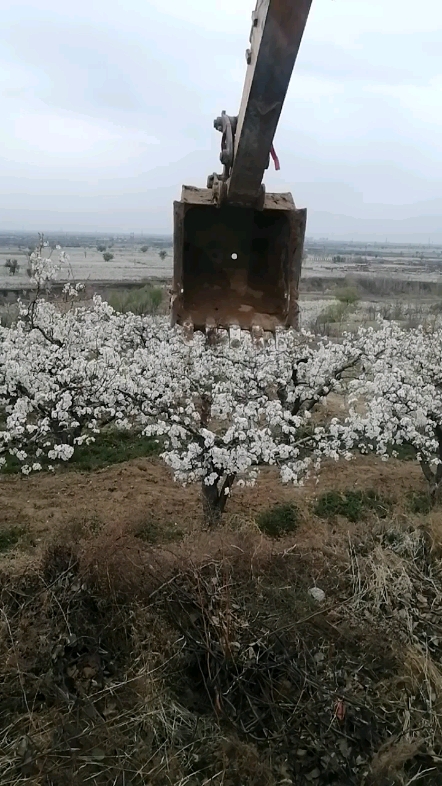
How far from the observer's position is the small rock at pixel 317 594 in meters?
5.71

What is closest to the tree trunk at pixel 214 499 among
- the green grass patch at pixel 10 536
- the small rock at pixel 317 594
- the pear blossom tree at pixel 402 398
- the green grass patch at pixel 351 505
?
the pear blossom tree at pixel 402 398

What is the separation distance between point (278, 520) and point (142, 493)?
2807 mm

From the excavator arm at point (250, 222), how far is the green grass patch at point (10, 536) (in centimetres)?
646

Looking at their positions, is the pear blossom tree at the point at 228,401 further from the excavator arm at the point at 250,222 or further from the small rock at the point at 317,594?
the excavator arm at the point at 250,222

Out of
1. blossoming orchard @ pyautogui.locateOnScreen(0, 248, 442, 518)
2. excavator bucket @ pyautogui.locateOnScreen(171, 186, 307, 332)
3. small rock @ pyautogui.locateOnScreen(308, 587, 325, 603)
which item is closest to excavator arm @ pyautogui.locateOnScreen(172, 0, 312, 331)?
excavator bucket @ pyautogui.locateOnScreen(171, 186, 307, 332)

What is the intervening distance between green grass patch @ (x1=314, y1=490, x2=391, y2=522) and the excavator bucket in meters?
7.17

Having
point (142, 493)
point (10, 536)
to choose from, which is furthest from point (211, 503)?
point (10, 536)

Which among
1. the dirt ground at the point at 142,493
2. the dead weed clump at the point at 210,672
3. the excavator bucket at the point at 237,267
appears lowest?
the dirt ground at the point at 142,493

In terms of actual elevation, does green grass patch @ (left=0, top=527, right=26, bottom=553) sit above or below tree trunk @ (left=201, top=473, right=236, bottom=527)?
below

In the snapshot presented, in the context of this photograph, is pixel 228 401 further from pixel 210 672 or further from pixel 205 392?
pixel 210 672

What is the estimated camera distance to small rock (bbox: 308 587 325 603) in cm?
571

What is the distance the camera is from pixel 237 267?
400 cm

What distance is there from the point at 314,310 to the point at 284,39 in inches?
1440

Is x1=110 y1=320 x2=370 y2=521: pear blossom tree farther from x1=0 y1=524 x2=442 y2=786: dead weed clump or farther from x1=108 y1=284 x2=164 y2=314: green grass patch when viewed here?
x1=108 y1=284 x2=164 y2=314: green grass patch
